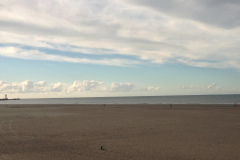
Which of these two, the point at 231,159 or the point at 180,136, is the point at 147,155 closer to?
the point at 231,159

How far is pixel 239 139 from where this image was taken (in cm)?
1327

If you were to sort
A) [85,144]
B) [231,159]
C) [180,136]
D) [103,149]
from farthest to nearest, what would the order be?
[180,136], [85,144], [103,149], [231,159]

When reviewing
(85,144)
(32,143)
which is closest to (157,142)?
(85,144)

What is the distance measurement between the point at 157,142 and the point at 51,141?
19.5ft

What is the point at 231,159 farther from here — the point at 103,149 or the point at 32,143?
the point at 32,143

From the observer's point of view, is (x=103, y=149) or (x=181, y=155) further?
(x=103, y=149)

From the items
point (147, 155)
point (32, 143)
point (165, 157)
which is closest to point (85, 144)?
point (32, 143)

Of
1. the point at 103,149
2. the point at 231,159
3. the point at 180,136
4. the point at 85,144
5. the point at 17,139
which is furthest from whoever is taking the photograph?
the point at 180,136

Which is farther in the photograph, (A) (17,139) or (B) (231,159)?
(A) (17,139)

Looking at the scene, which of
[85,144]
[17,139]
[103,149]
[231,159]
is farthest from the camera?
[17,139]

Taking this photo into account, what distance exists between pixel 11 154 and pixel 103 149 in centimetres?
410

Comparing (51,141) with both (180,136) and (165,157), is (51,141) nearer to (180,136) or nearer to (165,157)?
(165,157)

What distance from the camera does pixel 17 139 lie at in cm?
1312

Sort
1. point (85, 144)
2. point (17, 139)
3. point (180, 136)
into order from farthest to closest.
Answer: point (180, 136), point (17, 139), point (85, 144)
